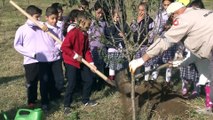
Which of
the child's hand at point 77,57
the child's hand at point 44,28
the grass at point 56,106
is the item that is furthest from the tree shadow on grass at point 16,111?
the child's hand at point 44,28

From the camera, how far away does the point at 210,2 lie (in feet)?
69.8

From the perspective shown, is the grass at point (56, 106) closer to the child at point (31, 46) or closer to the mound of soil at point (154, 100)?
the mound of soil at point (154, 100)

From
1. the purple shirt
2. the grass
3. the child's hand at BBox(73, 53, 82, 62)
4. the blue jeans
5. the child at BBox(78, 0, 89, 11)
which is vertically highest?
the child at BBox(78, 0, 89, 11)

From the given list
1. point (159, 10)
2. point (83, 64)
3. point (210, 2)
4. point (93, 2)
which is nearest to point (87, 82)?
point (83, 64)

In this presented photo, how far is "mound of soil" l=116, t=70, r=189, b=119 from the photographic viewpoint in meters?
5.88

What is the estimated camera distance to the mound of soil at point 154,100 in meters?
5.88

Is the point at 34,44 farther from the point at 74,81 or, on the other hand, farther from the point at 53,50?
the point at 74,81

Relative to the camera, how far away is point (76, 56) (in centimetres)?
577

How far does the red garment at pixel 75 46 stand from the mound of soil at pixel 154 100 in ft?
2.07

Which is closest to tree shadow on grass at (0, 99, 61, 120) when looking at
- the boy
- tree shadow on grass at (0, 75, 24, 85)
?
the boy

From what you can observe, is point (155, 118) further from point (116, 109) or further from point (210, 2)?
point (210, 2)

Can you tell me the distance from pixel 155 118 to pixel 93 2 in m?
1.80

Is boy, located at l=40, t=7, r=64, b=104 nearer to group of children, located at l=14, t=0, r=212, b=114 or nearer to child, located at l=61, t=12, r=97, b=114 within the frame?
group of children, located at l=14, t=0, r=212, b=114

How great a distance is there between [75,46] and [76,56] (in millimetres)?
285
